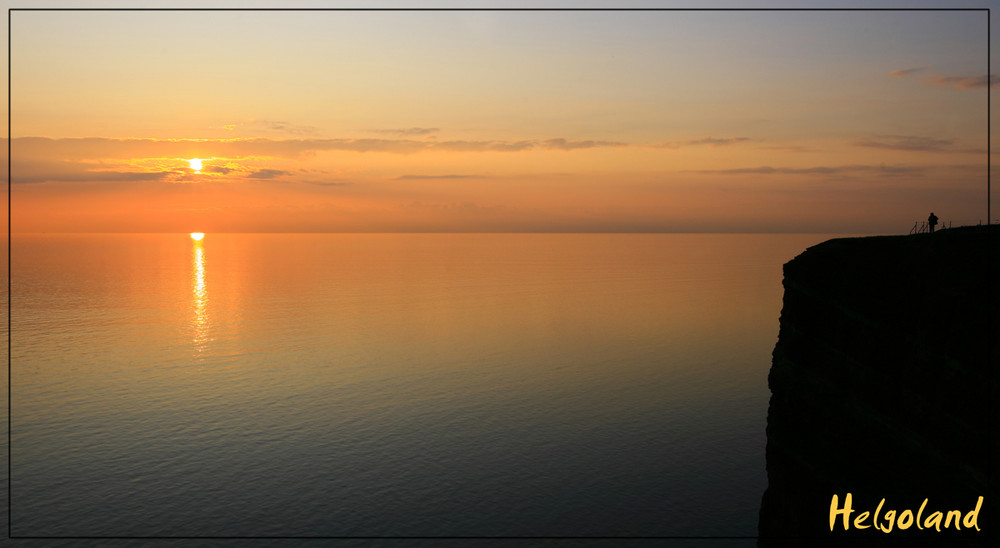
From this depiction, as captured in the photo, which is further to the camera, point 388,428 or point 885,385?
point 388,428

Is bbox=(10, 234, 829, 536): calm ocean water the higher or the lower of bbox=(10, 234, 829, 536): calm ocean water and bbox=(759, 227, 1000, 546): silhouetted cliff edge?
the lower

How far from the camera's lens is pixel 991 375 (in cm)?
2992

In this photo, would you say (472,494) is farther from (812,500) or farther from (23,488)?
(23,488)

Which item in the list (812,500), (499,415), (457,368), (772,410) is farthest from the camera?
(457,368)

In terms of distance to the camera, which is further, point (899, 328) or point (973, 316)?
point (899, 328)

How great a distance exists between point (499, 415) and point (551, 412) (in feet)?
21.9

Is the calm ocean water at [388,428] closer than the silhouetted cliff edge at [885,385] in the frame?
No

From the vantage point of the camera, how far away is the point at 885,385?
118 feet

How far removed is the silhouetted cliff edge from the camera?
31266 millimetres

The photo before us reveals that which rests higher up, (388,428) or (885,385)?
(885,385)

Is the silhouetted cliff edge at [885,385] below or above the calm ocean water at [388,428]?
above

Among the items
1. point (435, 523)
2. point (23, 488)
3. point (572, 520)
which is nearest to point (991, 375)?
point (572, 520)

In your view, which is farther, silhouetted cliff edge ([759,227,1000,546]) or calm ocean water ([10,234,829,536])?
calm ocean water ([10,234,829,536])

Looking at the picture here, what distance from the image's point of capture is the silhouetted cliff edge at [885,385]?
31266 millimetres
